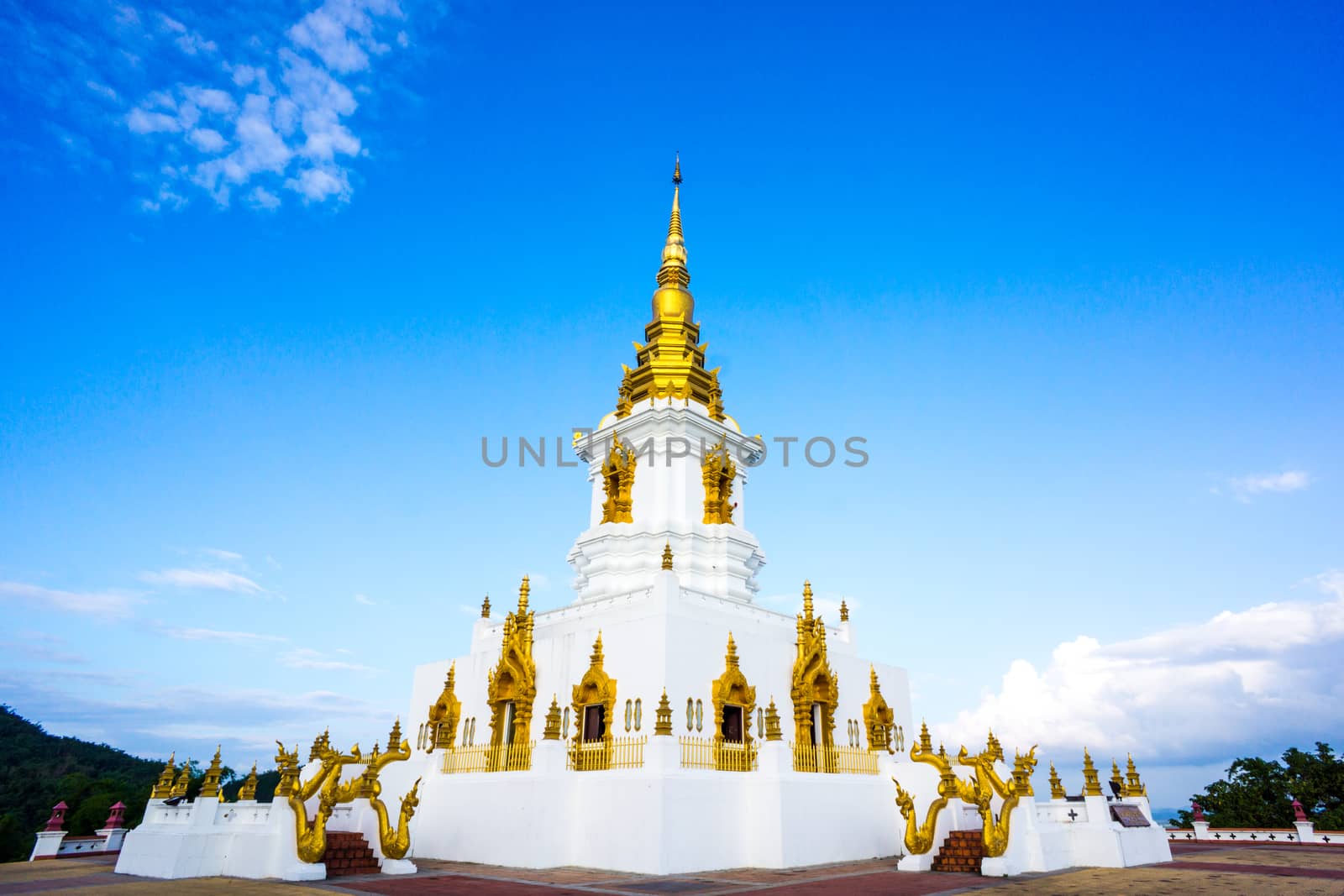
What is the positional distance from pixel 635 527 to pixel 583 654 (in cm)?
556

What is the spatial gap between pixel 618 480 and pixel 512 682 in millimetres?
7839

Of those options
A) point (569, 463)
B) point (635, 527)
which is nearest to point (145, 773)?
point (569, 463)

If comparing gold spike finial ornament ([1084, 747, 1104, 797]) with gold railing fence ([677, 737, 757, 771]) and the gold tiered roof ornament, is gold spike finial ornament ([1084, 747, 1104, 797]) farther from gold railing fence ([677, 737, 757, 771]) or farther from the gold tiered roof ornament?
the gold tiered roof ornament

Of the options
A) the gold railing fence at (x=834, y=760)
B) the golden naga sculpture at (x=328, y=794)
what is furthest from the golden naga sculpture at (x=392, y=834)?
the gold railing fence at (x=834, y=760)

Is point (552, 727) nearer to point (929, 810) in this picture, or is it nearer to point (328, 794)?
point (328, 794)

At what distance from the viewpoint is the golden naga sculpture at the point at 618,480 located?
26156 mm

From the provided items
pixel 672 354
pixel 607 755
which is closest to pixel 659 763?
pixel 607 755

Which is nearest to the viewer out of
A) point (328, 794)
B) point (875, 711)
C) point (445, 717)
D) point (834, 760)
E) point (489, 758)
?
point (328, 794)

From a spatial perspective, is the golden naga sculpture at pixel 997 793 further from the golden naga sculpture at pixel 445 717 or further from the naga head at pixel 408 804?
the golden naga sculpture at pixel 445 717

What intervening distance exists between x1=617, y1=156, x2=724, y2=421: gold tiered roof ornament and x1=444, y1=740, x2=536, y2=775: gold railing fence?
12737 millimetres

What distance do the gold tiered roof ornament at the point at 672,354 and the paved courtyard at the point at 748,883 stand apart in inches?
631

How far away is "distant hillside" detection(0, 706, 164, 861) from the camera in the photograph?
104ft

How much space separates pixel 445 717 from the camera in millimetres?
22422

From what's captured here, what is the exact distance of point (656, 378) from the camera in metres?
29.0
